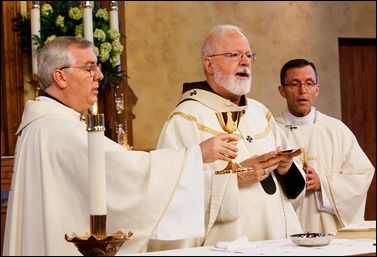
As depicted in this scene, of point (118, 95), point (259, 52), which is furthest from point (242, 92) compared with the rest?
point (259, 52)

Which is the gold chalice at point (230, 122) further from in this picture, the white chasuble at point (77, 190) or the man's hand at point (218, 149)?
the white chasuble at point (77, 190)

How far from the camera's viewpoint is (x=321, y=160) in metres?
5.70

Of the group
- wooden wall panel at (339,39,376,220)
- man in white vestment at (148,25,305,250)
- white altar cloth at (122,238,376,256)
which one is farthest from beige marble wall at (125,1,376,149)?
white altar cloth at (122,238,376,256)

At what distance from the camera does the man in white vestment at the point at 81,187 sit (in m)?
3.65

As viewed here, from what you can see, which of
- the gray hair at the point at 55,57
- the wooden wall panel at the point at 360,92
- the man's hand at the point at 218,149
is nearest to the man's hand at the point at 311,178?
the man's hand at the point at 218,149

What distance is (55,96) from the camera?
13.7 feet

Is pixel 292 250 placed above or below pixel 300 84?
below

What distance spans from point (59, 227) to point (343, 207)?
2.42 meters

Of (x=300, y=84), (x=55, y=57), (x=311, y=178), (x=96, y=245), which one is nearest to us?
(x=96, y=245)

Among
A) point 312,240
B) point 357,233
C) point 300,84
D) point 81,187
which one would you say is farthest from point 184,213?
point 300,84

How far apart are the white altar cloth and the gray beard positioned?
1.42 metres

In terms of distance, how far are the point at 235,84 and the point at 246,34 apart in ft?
13.2

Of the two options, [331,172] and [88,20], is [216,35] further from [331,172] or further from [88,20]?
[88,20]

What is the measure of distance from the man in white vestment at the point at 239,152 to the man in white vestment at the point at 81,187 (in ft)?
2.10
